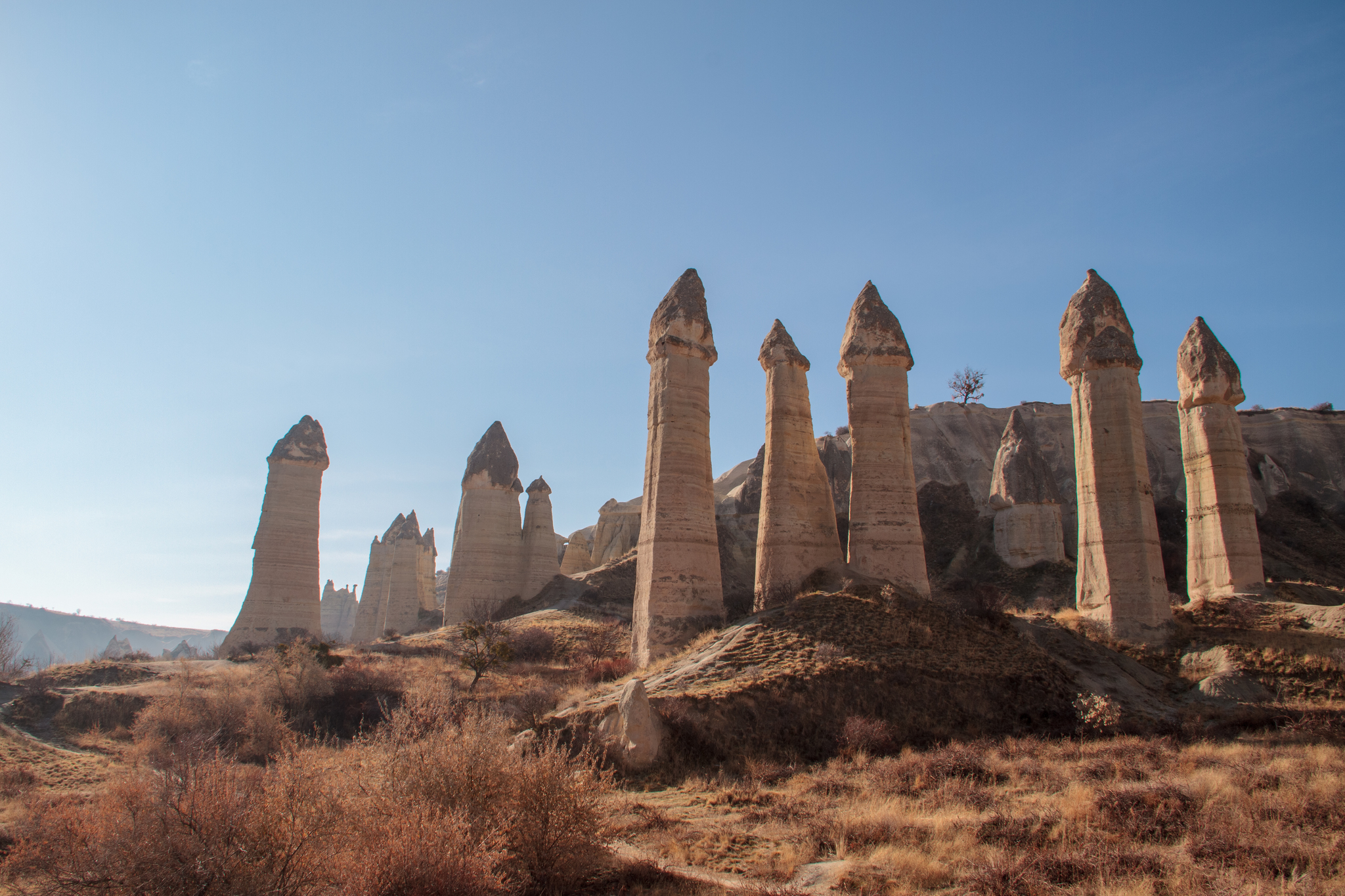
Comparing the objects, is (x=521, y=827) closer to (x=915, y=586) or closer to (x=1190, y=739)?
(x=1190, y=739)

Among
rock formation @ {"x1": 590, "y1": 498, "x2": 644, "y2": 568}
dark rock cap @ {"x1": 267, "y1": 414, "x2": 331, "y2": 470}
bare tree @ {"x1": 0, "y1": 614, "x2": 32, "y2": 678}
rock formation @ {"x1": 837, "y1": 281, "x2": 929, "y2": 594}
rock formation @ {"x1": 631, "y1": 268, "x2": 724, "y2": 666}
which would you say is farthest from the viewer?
rock formation @ {"x1": 590, "y1": 498, "x2": 644, "y2": 568}

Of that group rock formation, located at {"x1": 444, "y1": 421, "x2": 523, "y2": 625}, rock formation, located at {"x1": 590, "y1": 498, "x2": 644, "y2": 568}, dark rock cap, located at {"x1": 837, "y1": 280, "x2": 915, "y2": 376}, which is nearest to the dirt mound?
dark rock cap, located at {"x1": 837, "y1": 280, "x2": 915, "y2": 376}

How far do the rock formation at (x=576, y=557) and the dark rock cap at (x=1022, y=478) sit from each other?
Result: 2380 centimetres

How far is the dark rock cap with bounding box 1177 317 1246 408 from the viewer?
21.5 m

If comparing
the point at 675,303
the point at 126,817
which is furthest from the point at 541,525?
the point at 126,817

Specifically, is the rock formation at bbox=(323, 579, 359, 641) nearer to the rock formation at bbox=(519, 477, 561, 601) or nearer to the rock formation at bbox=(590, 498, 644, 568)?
the rock formation at bbox=(590, 498, 644, 568)

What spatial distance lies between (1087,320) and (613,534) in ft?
106

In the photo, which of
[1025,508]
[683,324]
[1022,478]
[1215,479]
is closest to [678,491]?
[683,324]

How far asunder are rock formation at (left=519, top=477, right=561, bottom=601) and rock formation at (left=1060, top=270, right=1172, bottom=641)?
73.8 ft

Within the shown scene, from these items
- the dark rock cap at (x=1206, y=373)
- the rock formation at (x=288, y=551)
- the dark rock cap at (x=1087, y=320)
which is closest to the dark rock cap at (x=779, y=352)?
the dark rock cap at (x=1087, y=320)

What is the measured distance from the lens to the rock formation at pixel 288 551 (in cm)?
2855

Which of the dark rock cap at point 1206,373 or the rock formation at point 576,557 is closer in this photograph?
the dark rock cap at point 1206,373

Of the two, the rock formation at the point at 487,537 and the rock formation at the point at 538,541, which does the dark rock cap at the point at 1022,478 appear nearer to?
the rock formation at the point at 538,541

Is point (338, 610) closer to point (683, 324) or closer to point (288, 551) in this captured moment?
point (288, 551)
